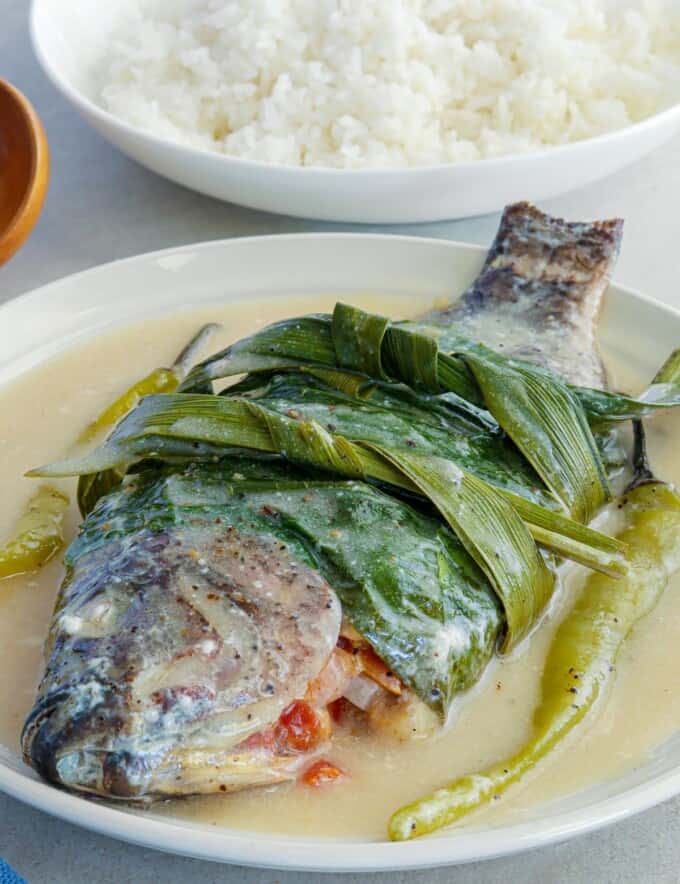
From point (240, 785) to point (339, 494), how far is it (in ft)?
1.89

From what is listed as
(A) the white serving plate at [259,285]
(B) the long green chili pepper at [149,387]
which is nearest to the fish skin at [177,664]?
(B) the long green chili pepper at [149,387]

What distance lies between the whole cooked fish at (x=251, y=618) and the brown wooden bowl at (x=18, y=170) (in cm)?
140

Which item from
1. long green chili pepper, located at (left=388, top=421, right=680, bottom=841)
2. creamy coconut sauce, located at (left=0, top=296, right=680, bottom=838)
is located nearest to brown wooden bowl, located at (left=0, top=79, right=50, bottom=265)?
creamy coconut sauce, located at (left=0, top=296, right=680, bottom=838)

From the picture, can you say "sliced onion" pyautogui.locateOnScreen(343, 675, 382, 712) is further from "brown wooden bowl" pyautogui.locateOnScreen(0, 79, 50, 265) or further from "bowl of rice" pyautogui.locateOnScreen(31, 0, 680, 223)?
"brown wooden bowl" pyautogui.locateOnScreen(0, 79, 50, 265)

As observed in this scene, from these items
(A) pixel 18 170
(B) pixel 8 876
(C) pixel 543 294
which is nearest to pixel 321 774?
(B) pixel 8 876

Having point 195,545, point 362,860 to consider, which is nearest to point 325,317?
point 195,545

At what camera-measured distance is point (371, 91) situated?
386 centimetres

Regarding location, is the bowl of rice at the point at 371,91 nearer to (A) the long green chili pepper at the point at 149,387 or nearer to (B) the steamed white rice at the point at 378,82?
(B) the steamed white rice at the point at 378,82

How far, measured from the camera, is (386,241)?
11.1 ft

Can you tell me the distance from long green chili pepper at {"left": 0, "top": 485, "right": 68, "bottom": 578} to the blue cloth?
28.3 inches

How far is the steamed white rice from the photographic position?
152 inches

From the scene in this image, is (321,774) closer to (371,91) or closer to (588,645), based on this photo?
(588,645)

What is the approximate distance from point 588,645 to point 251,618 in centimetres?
72

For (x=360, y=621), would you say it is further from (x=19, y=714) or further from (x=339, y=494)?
(x=19, y=714)
